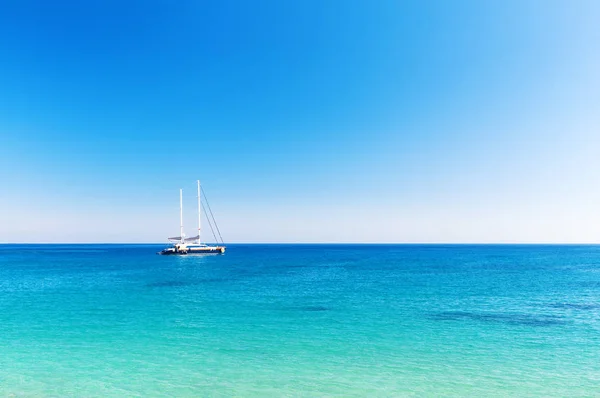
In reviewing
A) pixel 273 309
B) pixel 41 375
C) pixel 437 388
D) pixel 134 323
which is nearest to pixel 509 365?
pixel 437 388

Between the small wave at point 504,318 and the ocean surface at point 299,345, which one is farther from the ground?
the ocean surface at point 299,345

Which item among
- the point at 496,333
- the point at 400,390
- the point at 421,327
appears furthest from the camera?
the point at 421,327

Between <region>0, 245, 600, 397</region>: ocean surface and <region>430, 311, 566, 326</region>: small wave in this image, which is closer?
<region>0, 245, 600, 397</region>: ocean surface

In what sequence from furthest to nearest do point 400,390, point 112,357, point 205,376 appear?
1. point 112,357
2. point 205,376
3. point 400,390

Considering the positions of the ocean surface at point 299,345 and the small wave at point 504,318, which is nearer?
the ocean surface at point 299,345

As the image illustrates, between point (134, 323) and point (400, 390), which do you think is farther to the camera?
point (134, 323)

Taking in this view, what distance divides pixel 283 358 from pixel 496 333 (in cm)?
1362

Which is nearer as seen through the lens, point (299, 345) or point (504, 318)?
point (299, 345)

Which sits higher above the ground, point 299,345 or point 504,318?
point 299,345

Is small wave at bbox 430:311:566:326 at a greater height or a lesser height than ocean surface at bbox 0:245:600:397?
lesser

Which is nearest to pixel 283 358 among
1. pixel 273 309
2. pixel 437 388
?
pixel 437 388

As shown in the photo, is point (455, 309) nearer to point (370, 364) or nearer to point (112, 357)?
point (370, 364)

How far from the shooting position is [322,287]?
1821 inches

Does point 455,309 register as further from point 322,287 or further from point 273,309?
point 322,287
